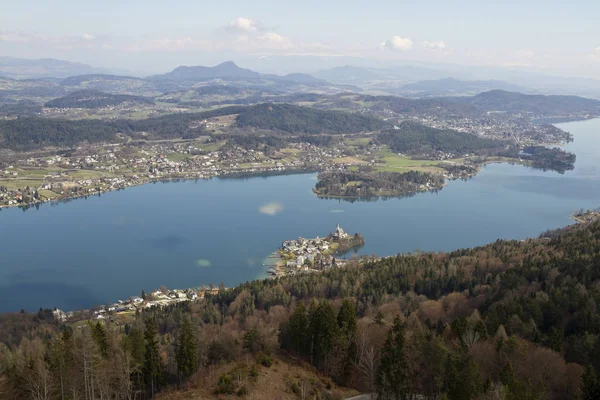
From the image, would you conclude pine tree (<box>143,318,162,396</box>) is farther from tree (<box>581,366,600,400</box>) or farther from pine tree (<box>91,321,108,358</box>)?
tree (<box>581,366,600,400</box>)

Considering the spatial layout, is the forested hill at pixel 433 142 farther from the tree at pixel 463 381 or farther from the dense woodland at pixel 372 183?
the tree at pixel 463 381

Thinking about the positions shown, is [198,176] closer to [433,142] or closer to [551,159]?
[433,142]

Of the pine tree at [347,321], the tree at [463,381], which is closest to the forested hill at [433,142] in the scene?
the pine tree at [347,321]

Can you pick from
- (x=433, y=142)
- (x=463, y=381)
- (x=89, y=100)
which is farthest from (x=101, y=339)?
(x=89, y=100)

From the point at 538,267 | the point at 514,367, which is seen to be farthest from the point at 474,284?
the point at 514,367

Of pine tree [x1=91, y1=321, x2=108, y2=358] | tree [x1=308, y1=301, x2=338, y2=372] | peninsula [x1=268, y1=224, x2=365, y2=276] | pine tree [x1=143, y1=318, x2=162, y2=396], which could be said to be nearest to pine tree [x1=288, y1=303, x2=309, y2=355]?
tree [x1=308, y1=301, x2=338, y2=372]

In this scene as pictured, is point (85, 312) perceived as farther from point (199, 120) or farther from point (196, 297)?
point (199, 120)
